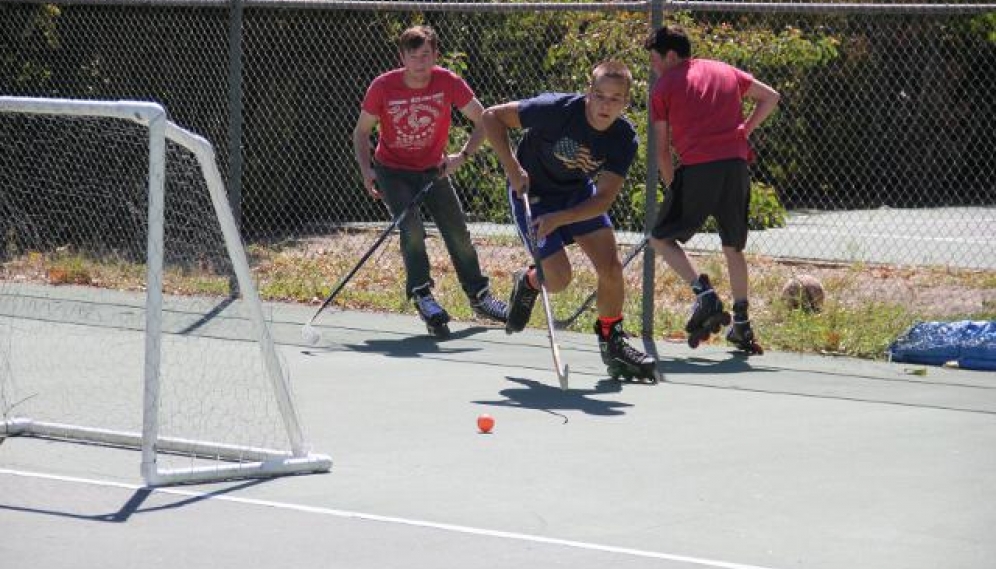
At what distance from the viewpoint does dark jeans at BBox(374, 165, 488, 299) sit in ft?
33.9

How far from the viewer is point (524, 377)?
8891mm

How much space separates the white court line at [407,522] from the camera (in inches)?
210

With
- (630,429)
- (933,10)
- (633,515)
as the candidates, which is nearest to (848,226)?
(933,10)

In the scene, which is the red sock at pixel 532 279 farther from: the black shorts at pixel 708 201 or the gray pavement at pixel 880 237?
the gray pavement at pixel 880 237

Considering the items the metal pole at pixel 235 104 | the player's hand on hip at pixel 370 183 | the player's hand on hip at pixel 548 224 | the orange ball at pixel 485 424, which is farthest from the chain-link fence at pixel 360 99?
the orange ball at pixel 485 424

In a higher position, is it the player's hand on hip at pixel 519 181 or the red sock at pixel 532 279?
the player's hand on hip at pixel 519 181

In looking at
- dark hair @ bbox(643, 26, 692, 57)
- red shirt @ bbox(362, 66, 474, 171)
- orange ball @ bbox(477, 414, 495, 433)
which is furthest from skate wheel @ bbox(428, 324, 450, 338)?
orange ball @ bbox(477, 414, 495, 433)

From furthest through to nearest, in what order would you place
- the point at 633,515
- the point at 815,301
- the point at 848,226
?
the point at 848,226
the point at 815,301
the point at 633,515

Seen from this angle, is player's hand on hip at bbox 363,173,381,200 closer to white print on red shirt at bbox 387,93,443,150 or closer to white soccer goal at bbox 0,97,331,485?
white print on red shirt at bbox 387,93,443,150

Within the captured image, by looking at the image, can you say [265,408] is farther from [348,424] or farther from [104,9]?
[104,9]

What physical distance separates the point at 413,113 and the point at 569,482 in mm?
4261

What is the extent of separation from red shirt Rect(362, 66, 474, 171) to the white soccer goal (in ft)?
3.75

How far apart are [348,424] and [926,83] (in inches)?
517

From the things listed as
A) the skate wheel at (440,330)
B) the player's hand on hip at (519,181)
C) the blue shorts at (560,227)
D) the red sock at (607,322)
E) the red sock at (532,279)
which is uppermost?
the player's hand on hip at (519,181)
